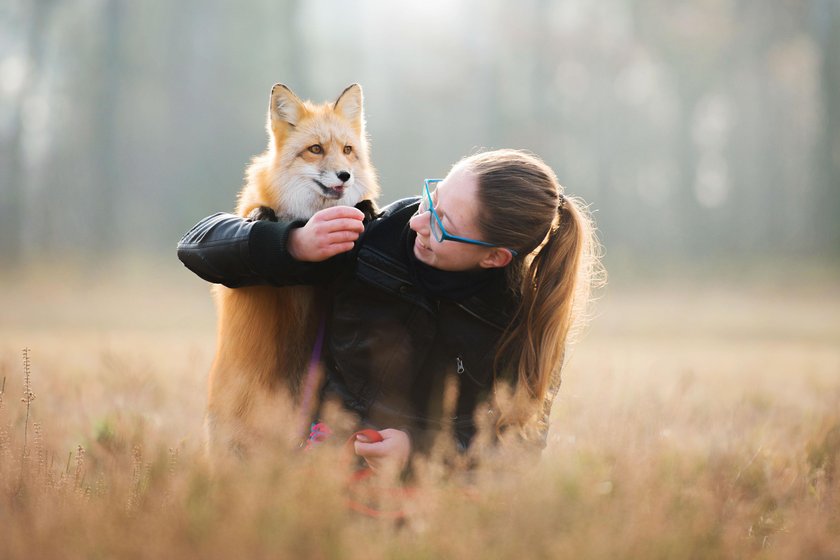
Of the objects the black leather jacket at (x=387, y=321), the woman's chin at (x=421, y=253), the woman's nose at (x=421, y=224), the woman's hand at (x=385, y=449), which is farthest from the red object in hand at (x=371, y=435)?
the woman's nose at (x=421, y=224)

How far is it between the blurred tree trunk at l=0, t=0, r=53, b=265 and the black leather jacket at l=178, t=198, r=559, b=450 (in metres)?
31.0

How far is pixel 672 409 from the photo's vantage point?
5.52 m

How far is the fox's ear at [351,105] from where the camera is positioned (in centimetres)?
490

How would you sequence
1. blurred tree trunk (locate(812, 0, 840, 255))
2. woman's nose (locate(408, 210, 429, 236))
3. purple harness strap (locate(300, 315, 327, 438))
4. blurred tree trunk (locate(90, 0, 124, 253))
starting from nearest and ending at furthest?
1. woman's nose (locate(408, 210, 429, 236))
2. purple harness strap (locate(300, 315, 327, 438))
3. blurred tree trunk (locate(812, 0, 840, 255))
4. blurred tree trunk (locate(90, 0, 124, 253))

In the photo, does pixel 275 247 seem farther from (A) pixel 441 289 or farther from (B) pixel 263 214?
(A) pixel 441 289

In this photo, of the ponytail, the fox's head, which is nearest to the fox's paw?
the fox's head

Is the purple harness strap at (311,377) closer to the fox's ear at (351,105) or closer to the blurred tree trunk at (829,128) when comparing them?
the fox's ear at (351,105)

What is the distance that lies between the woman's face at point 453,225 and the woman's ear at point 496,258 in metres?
0.01

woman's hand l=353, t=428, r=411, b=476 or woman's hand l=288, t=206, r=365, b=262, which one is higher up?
woman's hand l=288, t=206, r=365, b=262

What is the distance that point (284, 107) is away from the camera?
187 inches

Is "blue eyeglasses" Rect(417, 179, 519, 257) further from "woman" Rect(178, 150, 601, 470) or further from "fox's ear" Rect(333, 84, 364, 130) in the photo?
"fox's ear" Rect(333, 84, 364, 130)

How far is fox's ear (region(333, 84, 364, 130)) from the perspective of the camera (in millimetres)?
4896

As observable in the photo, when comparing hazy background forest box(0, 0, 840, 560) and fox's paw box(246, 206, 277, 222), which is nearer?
fox's paw box(246, 206, 277, 222)

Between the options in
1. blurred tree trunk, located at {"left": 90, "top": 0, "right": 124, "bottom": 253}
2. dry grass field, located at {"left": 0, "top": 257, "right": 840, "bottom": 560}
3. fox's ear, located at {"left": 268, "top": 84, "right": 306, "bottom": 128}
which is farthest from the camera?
blurred tree trunk, located at {"left": 90, "top": 0, "right": 124, "bottom": 253}
